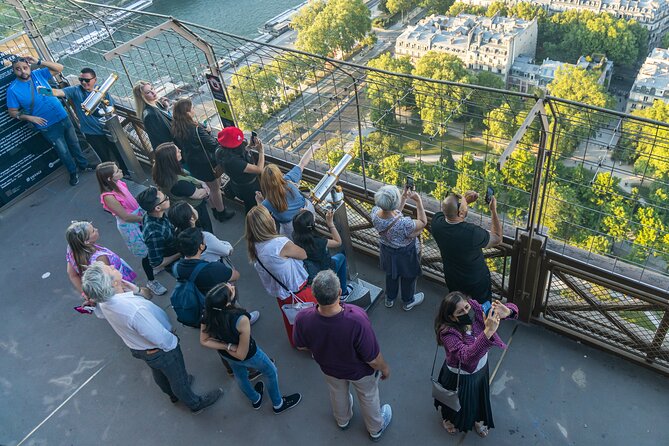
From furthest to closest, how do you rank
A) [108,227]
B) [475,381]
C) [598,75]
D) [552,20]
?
[552,20], [598,75], [108,227], [475,381]

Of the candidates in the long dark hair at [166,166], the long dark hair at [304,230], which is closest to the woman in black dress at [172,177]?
the long dark hair at [166,166]

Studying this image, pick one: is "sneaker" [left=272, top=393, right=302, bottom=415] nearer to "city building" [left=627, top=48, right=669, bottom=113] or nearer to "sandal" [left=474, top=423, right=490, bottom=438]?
"sandal" [left=474, top=423, right=490, bottom=438]

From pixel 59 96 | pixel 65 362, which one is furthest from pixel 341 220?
pixel 59 96

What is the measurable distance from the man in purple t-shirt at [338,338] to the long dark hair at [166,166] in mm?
1891

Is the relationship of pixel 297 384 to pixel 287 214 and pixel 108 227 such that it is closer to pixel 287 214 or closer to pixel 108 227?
pixel 287 214

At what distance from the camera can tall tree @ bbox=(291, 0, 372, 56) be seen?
43.8 meters

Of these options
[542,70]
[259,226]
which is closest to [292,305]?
[259,226]

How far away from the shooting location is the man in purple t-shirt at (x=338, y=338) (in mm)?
2357

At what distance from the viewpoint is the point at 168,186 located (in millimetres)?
3865

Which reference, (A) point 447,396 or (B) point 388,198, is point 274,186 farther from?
(A) point 447,396

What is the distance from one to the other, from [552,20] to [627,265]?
162 ft

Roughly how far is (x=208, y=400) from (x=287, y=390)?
0.54 m

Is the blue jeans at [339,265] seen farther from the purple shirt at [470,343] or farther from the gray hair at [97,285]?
the gray hair at [97,285]

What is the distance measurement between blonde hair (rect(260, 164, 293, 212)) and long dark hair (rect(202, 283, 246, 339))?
1.01 metres
